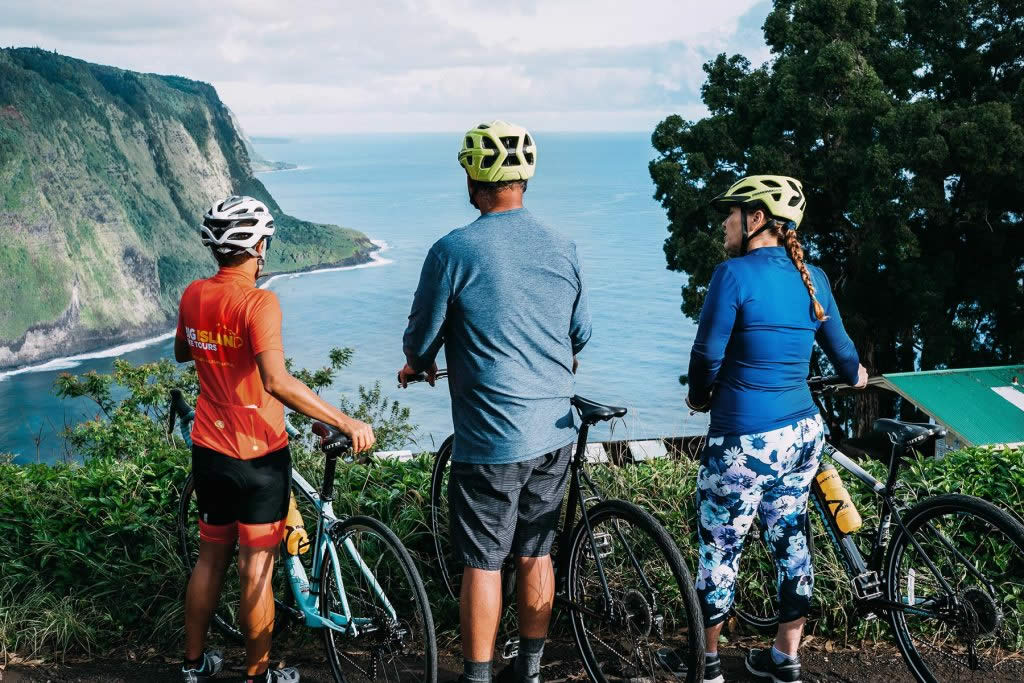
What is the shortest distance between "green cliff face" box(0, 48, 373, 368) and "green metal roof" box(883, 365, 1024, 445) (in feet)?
440

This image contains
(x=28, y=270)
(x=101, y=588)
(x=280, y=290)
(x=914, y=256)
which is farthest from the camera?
(x=280, y=290)

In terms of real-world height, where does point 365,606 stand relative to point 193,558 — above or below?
above

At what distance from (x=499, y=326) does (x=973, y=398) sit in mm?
21986

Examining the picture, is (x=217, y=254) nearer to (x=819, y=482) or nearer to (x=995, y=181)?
(x=819, y=482)

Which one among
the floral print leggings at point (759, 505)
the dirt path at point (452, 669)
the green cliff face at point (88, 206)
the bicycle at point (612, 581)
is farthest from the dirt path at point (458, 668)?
the green cliff face at point (88, 206)

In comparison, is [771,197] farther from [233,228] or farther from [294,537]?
[294,537]

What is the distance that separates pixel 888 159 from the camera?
2655cm

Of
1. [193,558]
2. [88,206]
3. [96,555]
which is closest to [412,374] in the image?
[193,558]

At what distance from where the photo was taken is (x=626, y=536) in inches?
152

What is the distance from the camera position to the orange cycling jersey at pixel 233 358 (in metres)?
3.56

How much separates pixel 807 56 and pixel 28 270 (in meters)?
139

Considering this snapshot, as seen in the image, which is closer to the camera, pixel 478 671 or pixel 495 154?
pixel 495 154

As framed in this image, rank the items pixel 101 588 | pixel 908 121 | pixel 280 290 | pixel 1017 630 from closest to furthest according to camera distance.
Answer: pixel 1017 630 < pixel 101 588 < pixel 908 121 < pixel 280 290

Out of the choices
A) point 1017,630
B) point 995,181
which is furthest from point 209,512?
point 995,181
